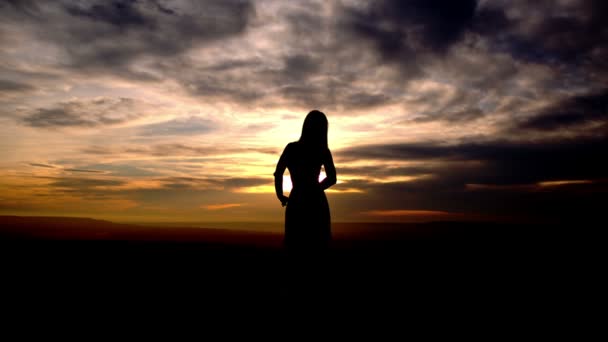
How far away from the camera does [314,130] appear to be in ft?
19.9

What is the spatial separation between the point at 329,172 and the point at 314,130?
2.31ft

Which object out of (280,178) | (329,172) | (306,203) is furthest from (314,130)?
(306,203)

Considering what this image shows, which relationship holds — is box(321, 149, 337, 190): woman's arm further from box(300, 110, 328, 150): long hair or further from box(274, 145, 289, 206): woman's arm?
box(274, 145, 289, 206): woman's arm

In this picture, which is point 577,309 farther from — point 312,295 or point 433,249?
point 433,249

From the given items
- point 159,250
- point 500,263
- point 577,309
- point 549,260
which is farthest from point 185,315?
point 549,260

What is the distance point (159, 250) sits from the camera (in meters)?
14.1

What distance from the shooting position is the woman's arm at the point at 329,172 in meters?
6.23

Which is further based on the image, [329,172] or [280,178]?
[280,178]

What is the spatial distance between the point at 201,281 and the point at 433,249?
9543 millimetres

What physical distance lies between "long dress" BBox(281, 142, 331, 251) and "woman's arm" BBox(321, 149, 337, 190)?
0.02 metres

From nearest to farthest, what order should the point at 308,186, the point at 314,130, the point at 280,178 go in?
the point at 314,130 → the point at 308,186 → the point at 280,178

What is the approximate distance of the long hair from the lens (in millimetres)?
6043

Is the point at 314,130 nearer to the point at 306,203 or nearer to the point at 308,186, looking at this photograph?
the point at 308,186

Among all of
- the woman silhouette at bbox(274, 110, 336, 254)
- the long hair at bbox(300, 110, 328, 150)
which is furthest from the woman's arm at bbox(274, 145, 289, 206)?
the long hair at bbox(300, 110, 328, 150)
